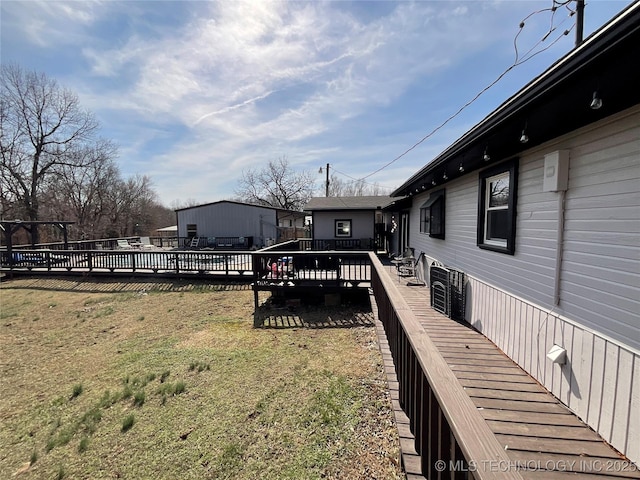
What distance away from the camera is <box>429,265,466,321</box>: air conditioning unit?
4555mm

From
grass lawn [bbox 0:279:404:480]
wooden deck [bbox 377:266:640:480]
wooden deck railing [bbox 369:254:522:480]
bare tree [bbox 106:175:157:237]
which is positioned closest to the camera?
wooden deck railing [bbox 369:254:522:480]

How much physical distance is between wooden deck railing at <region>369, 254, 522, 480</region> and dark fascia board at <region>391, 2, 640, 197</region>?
192cm

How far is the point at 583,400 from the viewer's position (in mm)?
2145

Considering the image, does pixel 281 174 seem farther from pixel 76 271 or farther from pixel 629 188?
pixel 629 188

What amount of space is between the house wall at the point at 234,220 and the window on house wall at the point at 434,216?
15.2m

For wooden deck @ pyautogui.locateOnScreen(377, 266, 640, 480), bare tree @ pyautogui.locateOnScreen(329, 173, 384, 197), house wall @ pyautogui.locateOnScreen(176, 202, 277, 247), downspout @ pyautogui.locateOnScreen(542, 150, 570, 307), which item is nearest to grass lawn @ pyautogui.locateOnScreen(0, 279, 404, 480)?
wooden deck @ pyautogui.locateOnScreen(377, 266, 640, 480)

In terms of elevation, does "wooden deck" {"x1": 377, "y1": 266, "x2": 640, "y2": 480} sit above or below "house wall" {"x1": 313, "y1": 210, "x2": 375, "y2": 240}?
below

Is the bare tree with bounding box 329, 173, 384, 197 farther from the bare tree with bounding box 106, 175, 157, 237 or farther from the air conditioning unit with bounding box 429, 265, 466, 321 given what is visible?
the air conditioning unit with bounding box 429, 265, 466, 321

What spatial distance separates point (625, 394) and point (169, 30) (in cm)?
959

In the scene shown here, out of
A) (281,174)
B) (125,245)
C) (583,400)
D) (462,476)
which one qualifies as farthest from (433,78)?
(281,174)

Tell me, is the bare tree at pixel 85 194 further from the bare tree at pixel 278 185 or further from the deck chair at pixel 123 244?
the bare tree at pixel 278 185

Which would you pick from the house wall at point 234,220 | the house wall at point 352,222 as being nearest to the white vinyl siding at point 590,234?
the house wall at point 352,222

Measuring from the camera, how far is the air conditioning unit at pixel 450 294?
4555 millimetres

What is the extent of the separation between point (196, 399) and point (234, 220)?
58.8 feet
